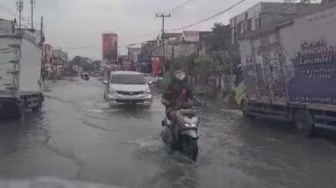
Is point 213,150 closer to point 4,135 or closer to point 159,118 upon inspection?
point 4,135

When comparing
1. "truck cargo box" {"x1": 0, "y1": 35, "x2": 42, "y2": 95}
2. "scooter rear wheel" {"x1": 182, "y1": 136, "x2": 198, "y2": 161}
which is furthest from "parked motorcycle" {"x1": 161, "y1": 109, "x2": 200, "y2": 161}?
"truck cargo box" {"x1": 0, "y1": 35, "x2": 42, "y2": 95}

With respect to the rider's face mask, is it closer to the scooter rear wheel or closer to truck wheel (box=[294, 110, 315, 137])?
the scooter rear wheel

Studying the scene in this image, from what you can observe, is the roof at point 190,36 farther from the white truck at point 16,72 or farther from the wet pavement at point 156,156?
the wet pavement at point 156,156

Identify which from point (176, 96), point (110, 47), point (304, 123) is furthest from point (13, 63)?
point (110, 47)

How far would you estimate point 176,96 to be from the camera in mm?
10562

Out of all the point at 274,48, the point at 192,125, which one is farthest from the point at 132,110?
the point at 192,125

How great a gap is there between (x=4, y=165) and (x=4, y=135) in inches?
178

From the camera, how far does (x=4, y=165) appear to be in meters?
8.98

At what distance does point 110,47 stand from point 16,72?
356 ft

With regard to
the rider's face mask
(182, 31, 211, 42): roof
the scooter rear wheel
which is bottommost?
the scooter rear wheel

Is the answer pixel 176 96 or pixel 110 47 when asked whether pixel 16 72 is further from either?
pixel 110 47

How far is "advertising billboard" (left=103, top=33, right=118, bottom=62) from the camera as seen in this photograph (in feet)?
399

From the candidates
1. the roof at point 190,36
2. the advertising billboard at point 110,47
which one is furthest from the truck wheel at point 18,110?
the advertising billboard at point 110,47

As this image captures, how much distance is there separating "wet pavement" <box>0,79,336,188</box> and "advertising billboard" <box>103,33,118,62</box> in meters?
106
